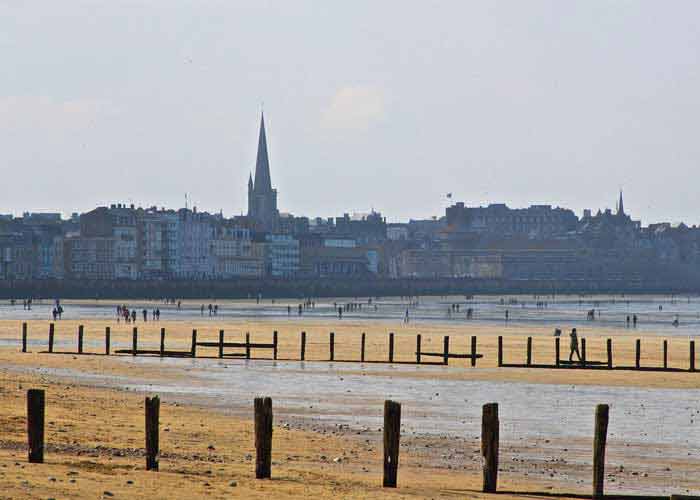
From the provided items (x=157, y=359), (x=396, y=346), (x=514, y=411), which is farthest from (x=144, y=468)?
(x=396, y=346)

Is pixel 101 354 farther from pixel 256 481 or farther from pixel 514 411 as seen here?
pixel 256 481

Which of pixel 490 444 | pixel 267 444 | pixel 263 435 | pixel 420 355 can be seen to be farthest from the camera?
pixel 420 355

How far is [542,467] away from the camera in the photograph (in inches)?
1111

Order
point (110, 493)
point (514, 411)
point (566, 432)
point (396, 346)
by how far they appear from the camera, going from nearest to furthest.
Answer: point (110, 493), point (566, 432), point (514, 411), point (396, 346)

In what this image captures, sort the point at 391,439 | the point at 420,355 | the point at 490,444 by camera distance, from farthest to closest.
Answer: the point at 420,355 < the point at 490,444 < the point at 391,439

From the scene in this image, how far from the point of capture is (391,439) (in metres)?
23.4

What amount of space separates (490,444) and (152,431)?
5.03m

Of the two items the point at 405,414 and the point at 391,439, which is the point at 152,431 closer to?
the point at 391,439

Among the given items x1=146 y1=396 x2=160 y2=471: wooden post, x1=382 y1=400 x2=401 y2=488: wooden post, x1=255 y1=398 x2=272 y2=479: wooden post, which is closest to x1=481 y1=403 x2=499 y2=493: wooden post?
x1=382 y1=400 x2=401 y2=488: wooden post

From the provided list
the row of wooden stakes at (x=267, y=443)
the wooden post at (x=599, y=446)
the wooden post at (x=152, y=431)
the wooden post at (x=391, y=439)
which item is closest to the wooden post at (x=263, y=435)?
the row of wooden stakes at (x=267, y=443)

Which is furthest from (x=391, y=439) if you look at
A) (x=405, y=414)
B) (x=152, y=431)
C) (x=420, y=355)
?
(x=420, y=355)

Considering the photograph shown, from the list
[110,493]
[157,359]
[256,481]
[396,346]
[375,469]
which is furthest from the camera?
[396,346]

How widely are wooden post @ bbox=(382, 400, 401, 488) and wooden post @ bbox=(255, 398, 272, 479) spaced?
1.74 meters

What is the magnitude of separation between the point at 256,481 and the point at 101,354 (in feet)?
127
